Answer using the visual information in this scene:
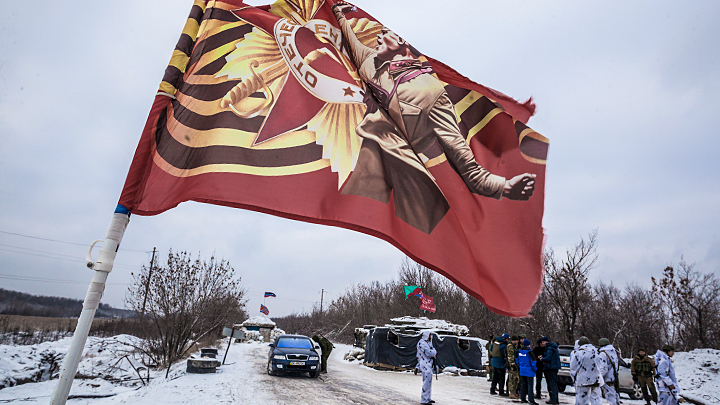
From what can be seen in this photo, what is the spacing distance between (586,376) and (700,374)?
12456 millimetres

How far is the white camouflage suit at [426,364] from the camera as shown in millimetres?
11867

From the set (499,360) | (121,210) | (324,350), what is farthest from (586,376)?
(324,350)

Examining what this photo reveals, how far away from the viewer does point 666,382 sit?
12.1 meters

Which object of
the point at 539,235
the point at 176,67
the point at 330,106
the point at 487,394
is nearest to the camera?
the point at 176,67

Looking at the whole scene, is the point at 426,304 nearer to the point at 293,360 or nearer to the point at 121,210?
the point at 293,360

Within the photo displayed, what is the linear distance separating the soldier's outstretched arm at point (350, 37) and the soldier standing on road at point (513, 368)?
12739 millimetres

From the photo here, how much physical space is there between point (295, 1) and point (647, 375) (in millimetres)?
16659

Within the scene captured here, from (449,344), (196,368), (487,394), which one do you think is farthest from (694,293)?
(196,368)

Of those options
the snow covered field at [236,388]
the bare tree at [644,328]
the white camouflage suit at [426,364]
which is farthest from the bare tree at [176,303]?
the bare tree at [644,328]

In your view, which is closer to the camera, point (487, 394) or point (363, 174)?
point (363, 174)

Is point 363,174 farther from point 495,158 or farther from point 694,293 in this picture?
point 694,293

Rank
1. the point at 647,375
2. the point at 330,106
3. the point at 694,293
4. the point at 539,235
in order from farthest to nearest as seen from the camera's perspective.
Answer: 1. the point at 694,293
2. the point at 647,375
3. the point at 330,106
4. the point at 539,235

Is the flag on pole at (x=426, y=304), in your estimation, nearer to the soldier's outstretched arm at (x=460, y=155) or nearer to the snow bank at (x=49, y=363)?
the snow bank at (x=49, y=363)

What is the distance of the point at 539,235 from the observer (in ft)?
13.5
